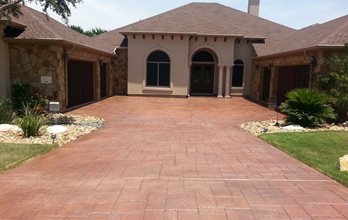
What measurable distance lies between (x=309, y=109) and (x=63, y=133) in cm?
873

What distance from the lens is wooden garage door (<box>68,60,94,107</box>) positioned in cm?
1630

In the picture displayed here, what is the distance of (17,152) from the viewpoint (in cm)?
761

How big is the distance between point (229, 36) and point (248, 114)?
32.2ft

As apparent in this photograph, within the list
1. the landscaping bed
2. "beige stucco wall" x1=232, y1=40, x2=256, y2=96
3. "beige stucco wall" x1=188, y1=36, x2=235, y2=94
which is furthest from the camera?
"beige stucco wall" x1=232, y1=40, x2=256, y2=96

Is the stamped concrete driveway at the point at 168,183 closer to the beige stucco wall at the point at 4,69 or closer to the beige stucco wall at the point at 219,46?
the beige stucco wall at the point at 4,69

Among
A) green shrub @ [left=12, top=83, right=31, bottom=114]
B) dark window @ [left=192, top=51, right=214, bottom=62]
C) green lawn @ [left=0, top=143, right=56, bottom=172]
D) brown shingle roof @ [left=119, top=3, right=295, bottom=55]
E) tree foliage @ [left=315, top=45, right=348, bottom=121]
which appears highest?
brown shingle roof @ [left=119, top=3, right=295, bottom=55]

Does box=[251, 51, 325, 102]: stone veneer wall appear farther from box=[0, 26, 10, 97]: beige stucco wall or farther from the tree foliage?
box=[0, 26, 10, 97]: beige stucco wall

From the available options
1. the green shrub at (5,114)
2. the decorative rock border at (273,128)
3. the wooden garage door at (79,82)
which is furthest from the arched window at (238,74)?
the green shrub at (5,114)

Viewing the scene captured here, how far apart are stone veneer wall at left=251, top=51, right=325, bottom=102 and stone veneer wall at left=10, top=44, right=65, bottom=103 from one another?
36.3ft

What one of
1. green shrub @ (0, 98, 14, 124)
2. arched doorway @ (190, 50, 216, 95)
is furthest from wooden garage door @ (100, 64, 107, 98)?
green shrub @ (0, 98, 14, 124)

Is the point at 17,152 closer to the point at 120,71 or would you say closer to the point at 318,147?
the point at 318,147

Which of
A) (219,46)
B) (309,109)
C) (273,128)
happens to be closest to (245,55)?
(219,46)

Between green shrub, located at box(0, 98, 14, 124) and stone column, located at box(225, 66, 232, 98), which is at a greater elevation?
stone column, located at box(225, 66, 232, 98)

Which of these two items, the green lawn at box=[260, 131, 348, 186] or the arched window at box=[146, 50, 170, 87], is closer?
the green lawn at box=[260, 131, 348, 186]
